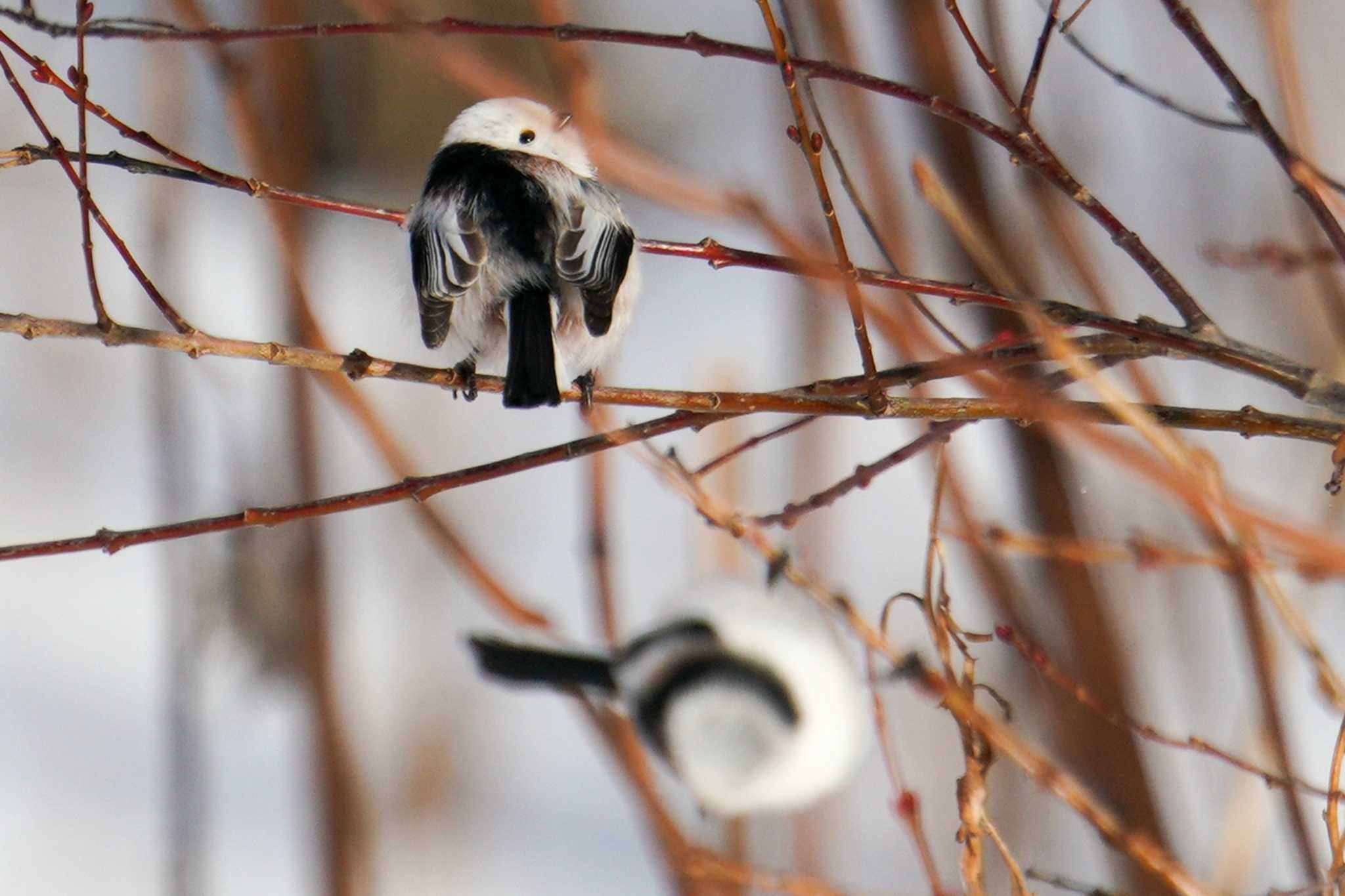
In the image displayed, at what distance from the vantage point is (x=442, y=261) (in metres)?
0.88

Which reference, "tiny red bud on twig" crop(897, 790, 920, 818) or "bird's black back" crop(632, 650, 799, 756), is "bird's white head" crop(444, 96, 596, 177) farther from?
"tiny red bud on twig" crop(897, 790, 920, 818)

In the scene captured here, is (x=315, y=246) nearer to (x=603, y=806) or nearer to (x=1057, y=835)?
(x=603, y=806)

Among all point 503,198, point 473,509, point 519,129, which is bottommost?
point 503,198

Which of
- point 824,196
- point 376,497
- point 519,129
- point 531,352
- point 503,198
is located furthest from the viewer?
point 519,129

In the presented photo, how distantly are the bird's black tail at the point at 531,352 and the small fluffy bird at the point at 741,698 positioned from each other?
279 mm

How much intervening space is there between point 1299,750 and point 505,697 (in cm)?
132

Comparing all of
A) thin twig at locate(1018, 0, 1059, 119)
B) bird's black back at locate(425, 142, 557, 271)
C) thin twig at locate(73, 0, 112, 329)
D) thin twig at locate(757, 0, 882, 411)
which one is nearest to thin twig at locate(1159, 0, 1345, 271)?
thin twig at locate(1018, 0, 1059, 119)

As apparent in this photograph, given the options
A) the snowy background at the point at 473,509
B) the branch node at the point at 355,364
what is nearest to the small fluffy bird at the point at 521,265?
the branch node at the point at 355,364

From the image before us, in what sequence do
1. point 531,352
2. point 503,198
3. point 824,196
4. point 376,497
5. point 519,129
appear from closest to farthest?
point 824,196 → point 376,497 → point 531,352 → point 503,198 → point 519,129

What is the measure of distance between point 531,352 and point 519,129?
1.21 ft

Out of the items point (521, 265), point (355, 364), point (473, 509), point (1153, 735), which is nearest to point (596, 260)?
point (521, 265)

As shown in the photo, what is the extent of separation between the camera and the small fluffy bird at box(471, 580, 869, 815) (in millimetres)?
941

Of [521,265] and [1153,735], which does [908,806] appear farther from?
[521,265]

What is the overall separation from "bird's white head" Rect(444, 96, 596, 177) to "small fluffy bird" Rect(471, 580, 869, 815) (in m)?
0.45
